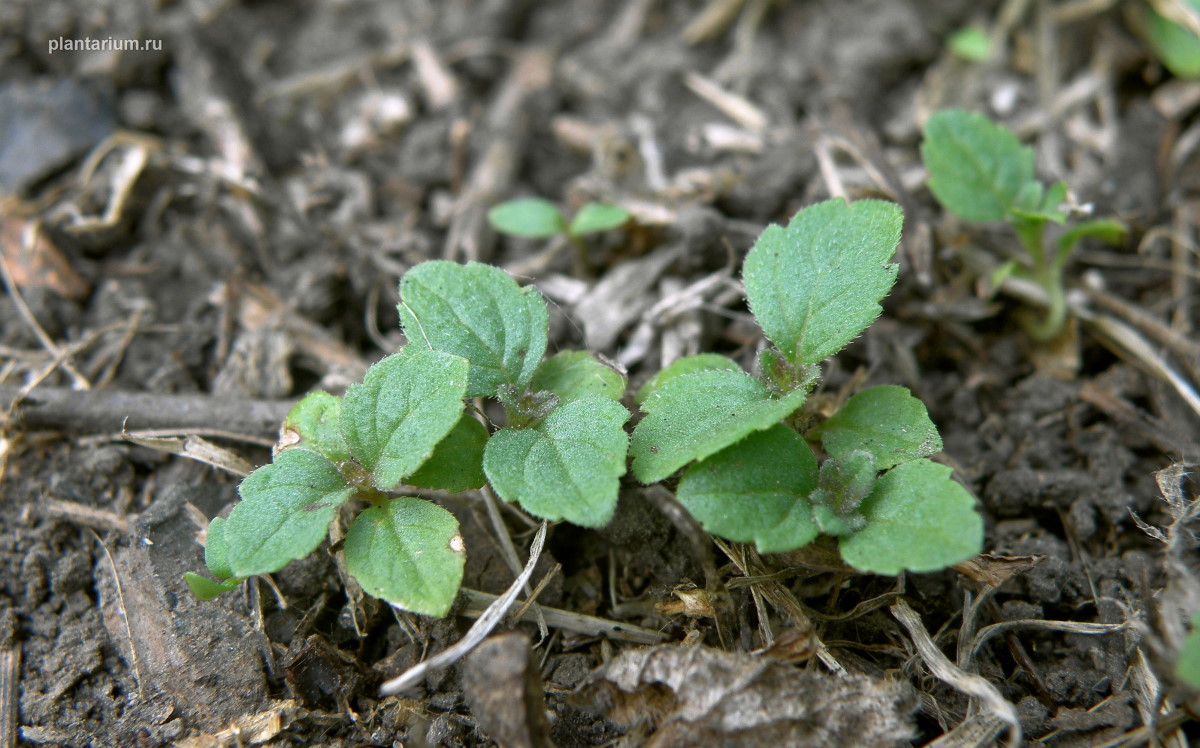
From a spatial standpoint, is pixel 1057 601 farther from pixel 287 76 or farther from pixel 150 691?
pixel 287 76

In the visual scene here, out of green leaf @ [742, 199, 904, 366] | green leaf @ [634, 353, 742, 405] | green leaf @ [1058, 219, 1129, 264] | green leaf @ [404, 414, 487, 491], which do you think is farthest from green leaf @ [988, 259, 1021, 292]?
green leaf @ [404, 414, 487, 491]

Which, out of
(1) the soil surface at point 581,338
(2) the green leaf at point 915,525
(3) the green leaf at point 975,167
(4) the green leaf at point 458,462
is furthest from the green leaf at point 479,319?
(3) the green leaf at point 975,167

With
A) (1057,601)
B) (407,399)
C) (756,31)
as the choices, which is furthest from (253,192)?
(1057,601)

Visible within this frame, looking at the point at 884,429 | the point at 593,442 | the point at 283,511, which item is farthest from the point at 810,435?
the point at 283,511

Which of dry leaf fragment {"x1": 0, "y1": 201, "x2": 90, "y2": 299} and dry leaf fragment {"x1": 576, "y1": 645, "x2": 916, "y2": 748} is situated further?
dry leaf fragment {"x1": 0, "y1": 201, "x2": 90, "y2": 299}

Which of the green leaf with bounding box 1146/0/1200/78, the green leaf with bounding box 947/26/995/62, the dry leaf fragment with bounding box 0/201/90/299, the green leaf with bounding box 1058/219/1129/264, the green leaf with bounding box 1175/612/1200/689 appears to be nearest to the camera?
the green leaf with bounding box 1175/612/1200/689

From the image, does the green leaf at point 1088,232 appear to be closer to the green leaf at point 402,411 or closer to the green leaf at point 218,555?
the green leaf at point 402,411

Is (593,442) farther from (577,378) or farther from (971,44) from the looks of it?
(971,44)

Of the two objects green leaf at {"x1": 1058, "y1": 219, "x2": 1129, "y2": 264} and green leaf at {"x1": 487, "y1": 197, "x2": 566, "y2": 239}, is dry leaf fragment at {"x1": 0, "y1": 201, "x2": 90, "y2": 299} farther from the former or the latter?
green leaf at {"x1": 1058, "y1": 219, "x2": 1129, "y2": 264}
